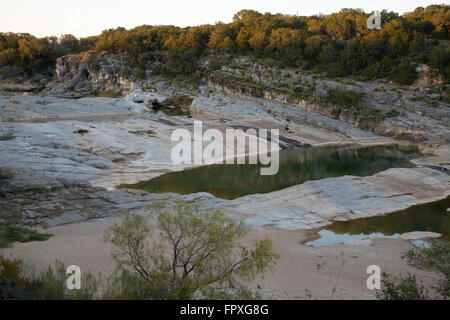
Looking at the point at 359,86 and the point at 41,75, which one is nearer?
the point at 359,86

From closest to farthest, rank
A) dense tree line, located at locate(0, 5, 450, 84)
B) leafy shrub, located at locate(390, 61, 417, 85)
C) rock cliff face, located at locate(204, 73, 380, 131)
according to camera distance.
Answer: rock cliff face, located at locate(204, 73, 380, 131), leafy shrub, located at locate(390, 61, 417, 85), dense tree line, located at locate(0, 5, 450, 84)

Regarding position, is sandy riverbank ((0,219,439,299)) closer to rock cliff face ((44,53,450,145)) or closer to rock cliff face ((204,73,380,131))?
rock cliff face ((44,53,450,145))

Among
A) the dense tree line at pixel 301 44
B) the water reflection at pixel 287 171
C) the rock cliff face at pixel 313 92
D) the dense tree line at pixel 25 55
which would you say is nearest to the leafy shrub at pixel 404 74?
the dense tree line at pixel 301 44

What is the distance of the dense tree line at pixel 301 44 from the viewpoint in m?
54.9

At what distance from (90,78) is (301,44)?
44.3 metres

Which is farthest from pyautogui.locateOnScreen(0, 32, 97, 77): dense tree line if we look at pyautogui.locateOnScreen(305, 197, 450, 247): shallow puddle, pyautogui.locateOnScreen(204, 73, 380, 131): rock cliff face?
pyautogui.locateOnScreen(305, 197, 450, 247): shallow puddle

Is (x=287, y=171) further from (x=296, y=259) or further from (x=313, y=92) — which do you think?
(x=313, y=92)

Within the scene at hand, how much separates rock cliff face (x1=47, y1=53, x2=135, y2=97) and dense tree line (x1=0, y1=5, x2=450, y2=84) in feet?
13.6

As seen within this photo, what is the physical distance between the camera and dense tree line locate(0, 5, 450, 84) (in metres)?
54.9

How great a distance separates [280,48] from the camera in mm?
61562

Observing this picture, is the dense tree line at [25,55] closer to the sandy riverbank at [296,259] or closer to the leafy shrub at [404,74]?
the leafy shrub at [404,74]

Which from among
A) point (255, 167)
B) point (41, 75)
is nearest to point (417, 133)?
point (255, 167)

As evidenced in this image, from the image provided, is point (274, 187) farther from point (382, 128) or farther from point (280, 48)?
point (280, 48)

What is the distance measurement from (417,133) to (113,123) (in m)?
33.6
